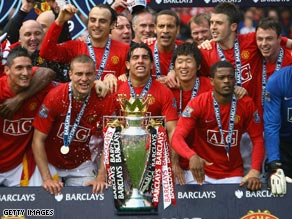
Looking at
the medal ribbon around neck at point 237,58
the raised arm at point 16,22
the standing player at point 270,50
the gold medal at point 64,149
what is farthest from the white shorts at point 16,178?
the standing player at point 270,50

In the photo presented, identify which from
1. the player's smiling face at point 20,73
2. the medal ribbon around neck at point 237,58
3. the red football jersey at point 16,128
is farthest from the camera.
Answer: the medal ribbon around neck at point 237,58

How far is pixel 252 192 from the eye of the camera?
9.14m

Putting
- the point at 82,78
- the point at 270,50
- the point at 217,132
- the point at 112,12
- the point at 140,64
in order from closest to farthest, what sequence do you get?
1. the point at 82,78
2. the point at 217,132
3. the point at 140,64
4. the point at 270,50
5. the point at 112,12

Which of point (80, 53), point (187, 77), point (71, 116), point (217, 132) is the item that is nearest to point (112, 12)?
point (80, 53)

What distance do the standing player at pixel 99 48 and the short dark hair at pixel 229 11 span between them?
1.01 meters

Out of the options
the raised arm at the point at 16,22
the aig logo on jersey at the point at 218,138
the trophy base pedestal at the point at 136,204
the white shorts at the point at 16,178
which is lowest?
the trophy base pedestal at the point at 136,204

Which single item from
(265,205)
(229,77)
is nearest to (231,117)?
(229,77)

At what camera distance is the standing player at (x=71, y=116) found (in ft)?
31.4

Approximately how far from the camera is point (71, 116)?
9.73m

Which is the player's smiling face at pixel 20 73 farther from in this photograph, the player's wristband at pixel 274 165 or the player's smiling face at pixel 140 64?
the player's wristband at pixel 274 165

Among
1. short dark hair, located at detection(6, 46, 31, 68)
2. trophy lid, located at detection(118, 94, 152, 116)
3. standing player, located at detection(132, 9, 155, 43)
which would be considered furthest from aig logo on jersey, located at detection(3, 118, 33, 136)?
standing player, located at detection(132, 9, 155, 43)

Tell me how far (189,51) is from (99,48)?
941 mm

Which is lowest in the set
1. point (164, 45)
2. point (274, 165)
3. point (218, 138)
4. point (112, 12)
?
point (274, 165)

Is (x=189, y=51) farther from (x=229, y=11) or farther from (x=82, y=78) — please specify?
(x=82, y=78)
